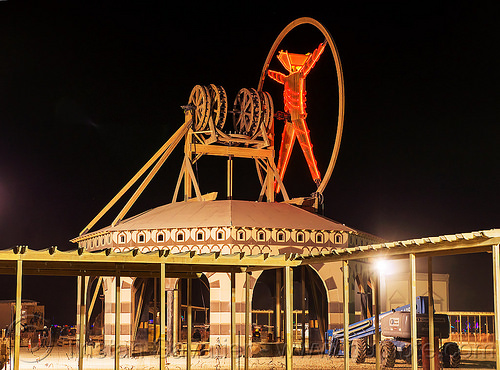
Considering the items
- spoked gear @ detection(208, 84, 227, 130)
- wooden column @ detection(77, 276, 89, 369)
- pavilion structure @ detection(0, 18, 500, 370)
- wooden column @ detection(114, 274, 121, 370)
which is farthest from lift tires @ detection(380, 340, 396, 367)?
spoked gear @ detection(208, 84, 227, 130)

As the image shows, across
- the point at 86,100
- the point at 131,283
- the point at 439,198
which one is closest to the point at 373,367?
the point at 131,283

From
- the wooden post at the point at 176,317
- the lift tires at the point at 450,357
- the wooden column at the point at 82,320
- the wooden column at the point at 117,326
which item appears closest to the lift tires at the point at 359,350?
the lift tires at the point at 450,357

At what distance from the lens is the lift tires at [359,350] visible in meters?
33.1

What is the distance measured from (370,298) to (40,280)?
28830mm

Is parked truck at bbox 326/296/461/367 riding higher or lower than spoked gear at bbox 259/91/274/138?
lower

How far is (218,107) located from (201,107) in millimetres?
1085

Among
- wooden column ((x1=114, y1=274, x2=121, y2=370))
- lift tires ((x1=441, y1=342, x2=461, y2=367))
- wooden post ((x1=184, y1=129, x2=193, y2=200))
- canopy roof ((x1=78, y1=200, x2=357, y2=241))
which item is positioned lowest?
lift tires ((x1=441, y1=342, x2=461, y2=367))

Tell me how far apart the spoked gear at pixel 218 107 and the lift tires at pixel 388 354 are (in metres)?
14.0

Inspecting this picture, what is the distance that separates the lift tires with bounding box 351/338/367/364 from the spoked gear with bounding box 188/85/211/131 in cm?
1290

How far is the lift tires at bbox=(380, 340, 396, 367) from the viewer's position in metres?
30.5

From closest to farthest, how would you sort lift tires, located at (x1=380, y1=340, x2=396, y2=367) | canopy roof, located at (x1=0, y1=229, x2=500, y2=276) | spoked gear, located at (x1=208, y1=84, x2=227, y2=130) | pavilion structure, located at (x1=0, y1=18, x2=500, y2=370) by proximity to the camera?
canopy roof, located at (x1=0, y1=229, x2=500, y2=276)
lift tires, located at (x1=380, y1=340, x2=396, y2=367)
pavilion structure, located at (x1=0, y1=18, x2=500, y2=370)
spoked gear, located at (x1=208, y1=84, x2=227, y2=130)

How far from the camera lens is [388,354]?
3058cm

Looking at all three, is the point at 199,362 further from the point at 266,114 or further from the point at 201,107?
the point at 266,114

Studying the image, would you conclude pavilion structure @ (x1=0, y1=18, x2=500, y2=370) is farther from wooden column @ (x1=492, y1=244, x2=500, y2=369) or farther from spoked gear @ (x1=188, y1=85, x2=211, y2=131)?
wooden column @ (x1=492, y1=244, x2=500, y2=369)
